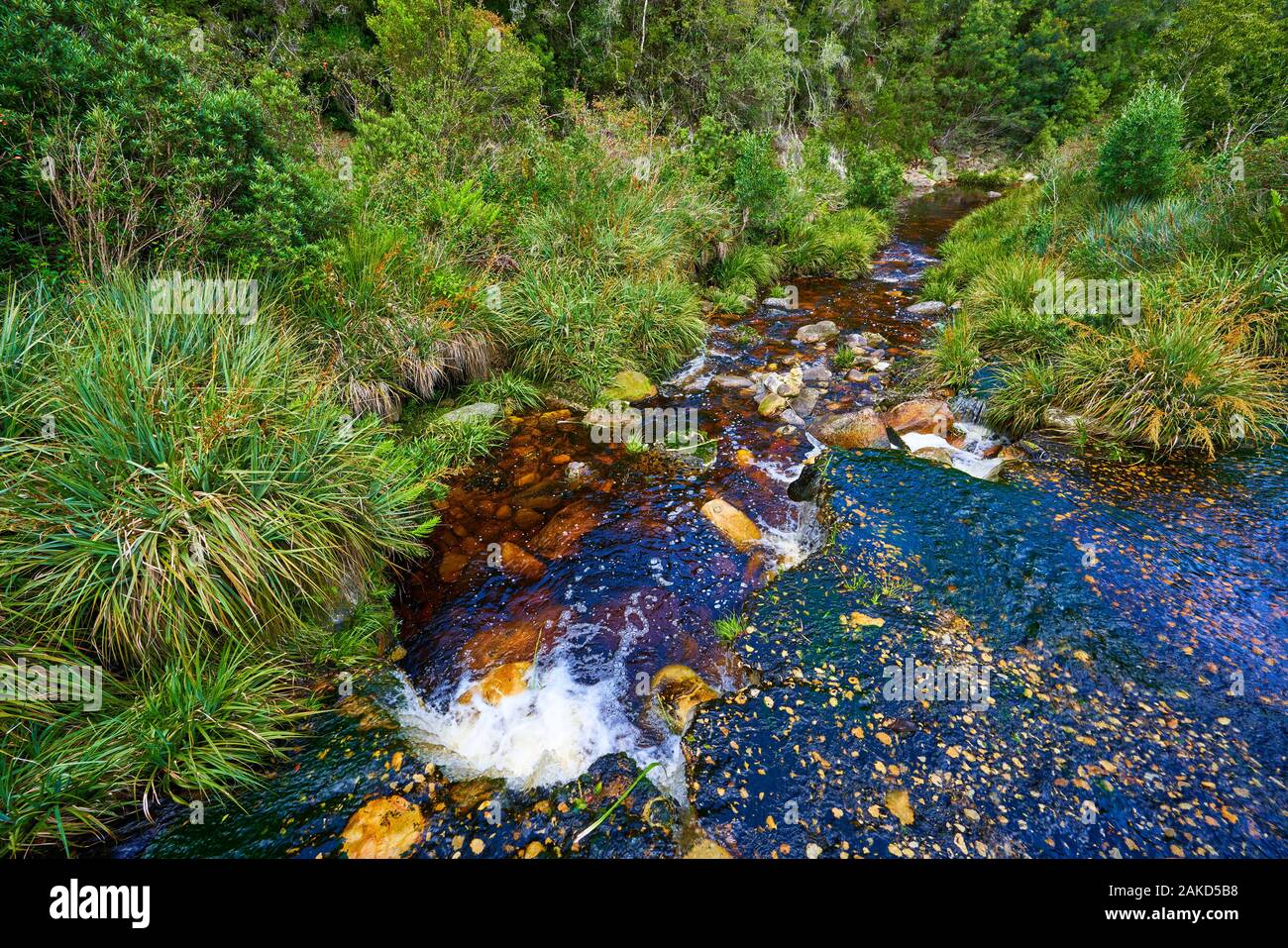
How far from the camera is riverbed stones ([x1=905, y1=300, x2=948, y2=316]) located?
10.3 m

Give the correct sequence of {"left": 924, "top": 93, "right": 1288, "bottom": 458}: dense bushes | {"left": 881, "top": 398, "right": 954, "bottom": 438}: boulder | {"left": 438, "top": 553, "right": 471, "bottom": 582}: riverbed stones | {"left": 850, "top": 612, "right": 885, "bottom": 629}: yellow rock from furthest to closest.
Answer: {"left": 881, "top": 398, "right": 954, "bottom": 438}: boulder, {"left": 924, "top": 93, "right": 1288, "bottom": 458}: dense bushes, {"left": 438, "top": 553, "right": 471, "bottom": 582}: riverbed stones, {"left": 850, "top": 612, "right": 885, "bottom": 629}: yellow rock

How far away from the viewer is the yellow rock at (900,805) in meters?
2.72

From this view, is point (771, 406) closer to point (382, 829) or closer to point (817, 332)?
point (817, 332)

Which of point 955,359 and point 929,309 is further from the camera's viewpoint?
point 929,309

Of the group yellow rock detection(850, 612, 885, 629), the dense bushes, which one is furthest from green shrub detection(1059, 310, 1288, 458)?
yellow rock detection(850, 612, 885, 629)

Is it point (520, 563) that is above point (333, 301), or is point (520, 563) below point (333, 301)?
below

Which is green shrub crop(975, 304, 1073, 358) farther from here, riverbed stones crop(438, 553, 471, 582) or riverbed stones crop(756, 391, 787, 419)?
riverbed stones crop(438, 553, 471, 582)

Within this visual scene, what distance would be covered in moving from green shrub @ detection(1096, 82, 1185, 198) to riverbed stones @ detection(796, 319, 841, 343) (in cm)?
548

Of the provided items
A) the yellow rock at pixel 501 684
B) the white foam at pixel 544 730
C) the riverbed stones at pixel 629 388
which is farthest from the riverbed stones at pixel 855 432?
the yellow rock at pixel 501 684

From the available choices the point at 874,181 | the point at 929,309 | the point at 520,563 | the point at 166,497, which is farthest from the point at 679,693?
the point at 874,181

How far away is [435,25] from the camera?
35.2ft

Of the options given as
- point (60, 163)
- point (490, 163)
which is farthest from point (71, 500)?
point (490, 163)

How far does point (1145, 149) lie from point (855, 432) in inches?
320

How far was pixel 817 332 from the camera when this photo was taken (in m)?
9.70
